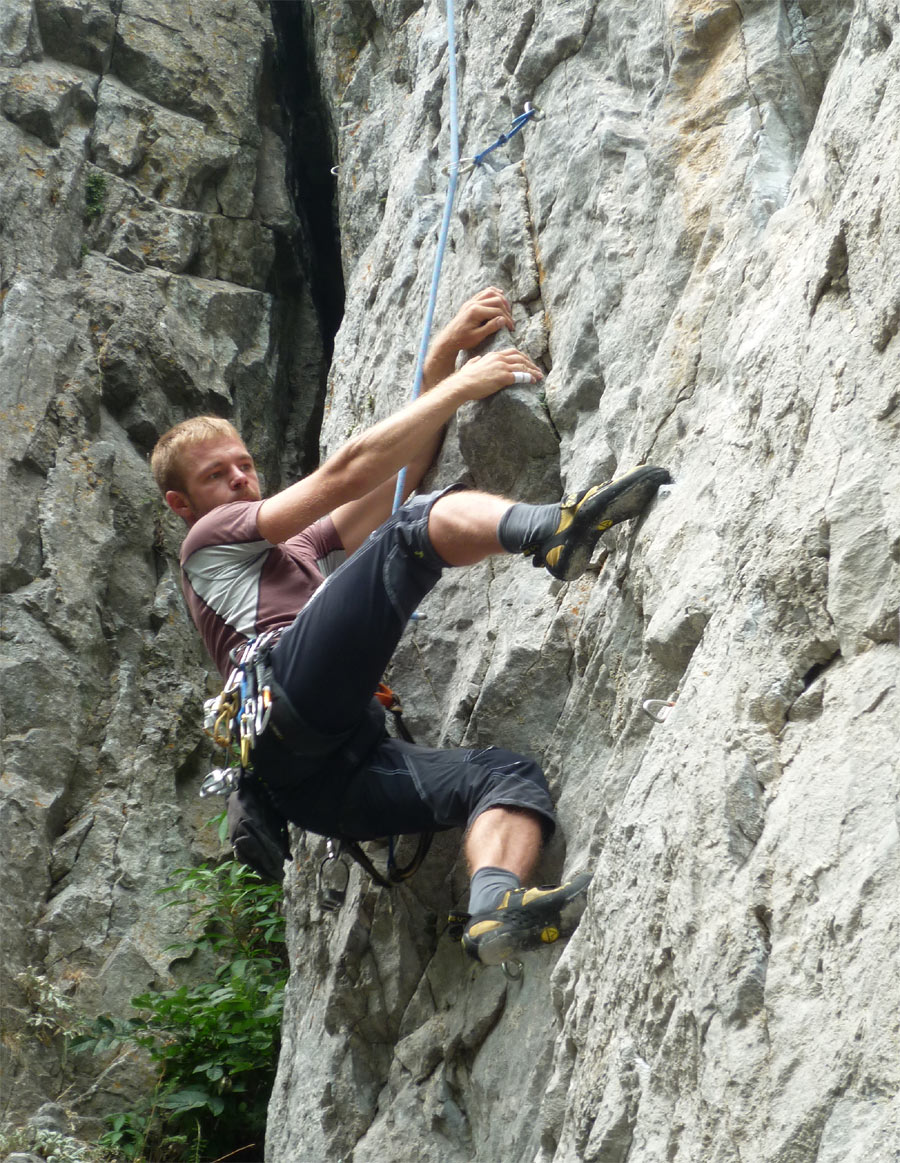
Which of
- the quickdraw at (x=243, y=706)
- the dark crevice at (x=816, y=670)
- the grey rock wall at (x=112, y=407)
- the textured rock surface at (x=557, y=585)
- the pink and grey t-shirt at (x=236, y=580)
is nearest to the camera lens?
the textured rock surface at (x=557, y=585)

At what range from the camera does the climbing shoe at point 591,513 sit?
4.00m

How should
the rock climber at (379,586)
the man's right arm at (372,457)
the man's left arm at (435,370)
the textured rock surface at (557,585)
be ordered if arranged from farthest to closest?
the man's left arm at (435,370), the man's right arm at (372,457), the rock climber at (379,586), the textured rock surface at (557,585)

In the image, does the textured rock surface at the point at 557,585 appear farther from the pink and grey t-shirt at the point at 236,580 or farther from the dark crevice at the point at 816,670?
the pink and grey t-shirt at the point at 236,580

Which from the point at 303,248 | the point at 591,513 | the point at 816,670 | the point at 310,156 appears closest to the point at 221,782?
the point at 591,513

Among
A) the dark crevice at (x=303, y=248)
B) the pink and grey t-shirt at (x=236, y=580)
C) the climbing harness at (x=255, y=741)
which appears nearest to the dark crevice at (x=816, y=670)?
the climbing harness at (x=255, y=741)

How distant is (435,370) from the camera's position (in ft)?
17.8

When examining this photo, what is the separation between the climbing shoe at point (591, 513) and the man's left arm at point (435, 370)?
979mm

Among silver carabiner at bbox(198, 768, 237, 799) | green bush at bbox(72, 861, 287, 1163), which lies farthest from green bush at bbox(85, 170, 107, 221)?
silver carabiner at bbox(198, 768, 237, 799)

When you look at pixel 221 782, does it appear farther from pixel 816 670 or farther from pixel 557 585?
pixel 816 670

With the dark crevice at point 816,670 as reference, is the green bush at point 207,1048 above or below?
below

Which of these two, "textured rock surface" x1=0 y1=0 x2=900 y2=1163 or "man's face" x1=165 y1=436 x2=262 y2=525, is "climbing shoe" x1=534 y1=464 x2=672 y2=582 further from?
"man's face" x1=165 y1=436 x2=262 y2=525

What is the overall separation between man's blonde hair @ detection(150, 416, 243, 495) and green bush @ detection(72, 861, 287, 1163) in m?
2.94

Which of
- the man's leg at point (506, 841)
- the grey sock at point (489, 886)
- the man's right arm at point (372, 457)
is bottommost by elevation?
the grey sock at point (489, 886)

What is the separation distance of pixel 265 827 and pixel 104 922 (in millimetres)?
3374
